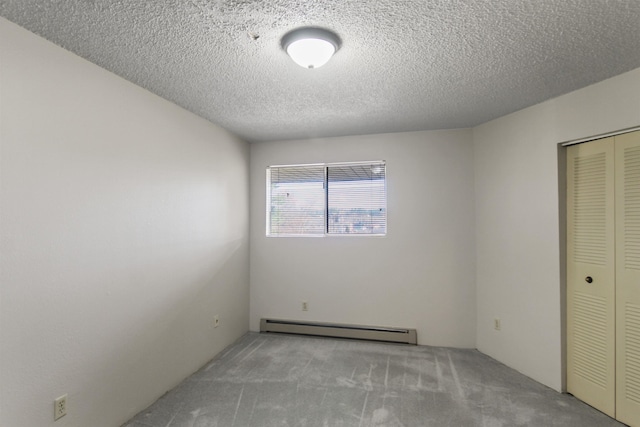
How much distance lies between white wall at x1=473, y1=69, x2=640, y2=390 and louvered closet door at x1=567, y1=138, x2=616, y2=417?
0.09 metres

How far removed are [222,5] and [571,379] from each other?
11.4 ft

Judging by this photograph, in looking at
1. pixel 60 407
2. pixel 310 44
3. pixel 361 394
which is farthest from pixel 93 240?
pixel 361 394

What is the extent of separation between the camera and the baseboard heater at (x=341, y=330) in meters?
3.51

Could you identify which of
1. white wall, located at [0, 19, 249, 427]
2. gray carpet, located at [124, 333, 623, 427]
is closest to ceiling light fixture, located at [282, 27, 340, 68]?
white wall, located at [0, 19, 249, 427]

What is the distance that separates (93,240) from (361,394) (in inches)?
87.1

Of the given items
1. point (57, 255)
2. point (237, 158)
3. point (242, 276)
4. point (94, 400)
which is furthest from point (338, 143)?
point (94, 400)

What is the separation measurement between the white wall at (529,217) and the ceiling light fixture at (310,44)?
1.98m

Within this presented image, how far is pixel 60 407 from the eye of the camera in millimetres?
1768

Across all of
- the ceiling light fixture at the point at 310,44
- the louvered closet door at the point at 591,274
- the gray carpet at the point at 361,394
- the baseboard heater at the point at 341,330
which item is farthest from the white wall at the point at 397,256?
→ the ceiling light fixture at the point at 310,44

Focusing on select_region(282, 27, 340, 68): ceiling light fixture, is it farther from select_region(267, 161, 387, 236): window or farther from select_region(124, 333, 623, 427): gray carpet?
select_region(124, 333, 623, 427): gray carpet

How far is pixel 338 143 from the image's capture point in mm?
3803

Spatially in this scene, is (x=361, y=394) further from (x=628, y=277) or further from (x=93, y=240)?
(x=93, y=240)

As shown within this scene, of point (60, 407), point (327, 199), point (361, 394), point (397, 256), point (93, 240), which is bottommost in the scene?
point (361, 394)

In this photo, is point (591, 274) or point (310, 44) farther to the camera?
point (591, 274)
